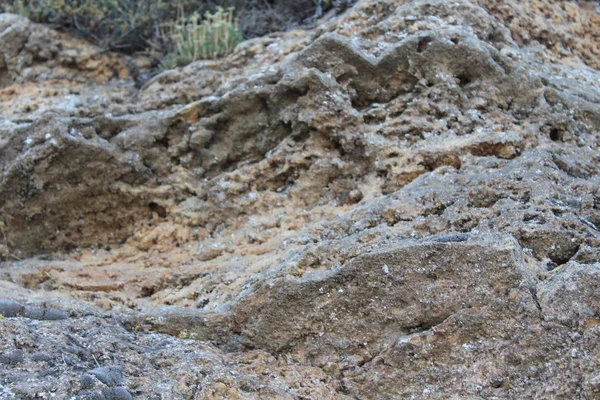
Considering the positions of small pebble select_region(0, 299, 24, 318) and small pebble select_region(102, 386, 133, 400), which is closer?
small pebble select_region(102, 386, 133, 400)

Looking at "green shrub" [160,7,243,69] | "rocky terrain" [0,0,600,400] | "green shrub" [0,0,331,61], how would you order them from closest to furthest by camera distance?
"rocky terrain" [0,0,600,400] < "green shrub" [160,7,243,69] < "green shrub" [0,0,331,61]

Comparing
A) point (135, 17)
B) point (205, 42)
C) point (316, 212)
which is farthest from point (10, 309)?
point (135, 17)

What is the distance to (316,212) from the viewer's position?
4438 millimetres

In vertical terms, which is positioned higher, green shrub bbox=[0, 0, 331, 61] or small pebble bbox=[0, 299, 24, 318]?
green shrub bbox=[0, 0, 331, 61]

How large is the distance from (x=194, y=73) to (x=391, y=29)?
1.42 metres

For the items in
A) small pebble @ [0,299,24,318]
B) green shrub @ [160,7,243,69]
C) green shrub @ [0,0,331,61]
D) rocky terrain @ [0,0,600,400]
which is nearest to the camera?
rocky terrain @ [0,0,600,400]

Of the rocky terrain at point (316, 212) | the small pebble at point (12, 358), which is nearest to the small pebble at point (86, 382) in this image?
the rocky terrain at point (316, 212)

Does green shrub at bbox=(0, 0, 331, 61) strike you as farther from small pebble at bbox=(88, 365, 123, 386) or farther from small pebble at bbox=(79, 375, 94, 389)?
small pebble at bbox=(79, 375, 94, 389)

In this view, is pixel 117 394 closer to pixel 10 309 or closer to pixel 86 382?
pixel 86 382

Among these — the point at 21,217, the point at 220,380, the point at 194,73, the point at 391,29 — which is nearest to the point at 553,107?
the point at 391,29

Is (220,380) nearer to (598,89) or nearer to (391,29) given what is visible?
(391,29)

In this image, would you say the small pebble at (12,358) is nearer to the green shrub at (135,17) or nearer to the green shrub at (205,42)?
the green shrub at (205,42)

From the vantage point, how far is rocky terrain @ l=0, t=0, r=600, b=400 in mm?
3217

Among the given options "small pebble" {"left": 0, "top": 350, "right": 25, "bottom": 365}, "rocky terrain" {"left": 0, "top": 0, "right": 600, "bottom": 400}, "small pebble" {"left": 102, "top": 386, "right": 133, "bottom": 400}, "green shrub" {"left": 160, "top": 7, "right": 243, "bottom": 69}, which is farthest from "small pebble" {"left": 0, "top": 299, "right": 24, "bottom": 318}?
"green shrub" {"left": 160, "top": 7, "right": 243, "bottom": 69}
